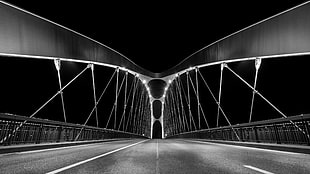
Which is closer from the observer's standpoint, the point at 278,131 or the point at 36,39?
the point at 278,131

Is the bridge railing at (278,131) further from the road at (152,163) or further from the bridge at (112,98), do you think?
the road at (152,163)

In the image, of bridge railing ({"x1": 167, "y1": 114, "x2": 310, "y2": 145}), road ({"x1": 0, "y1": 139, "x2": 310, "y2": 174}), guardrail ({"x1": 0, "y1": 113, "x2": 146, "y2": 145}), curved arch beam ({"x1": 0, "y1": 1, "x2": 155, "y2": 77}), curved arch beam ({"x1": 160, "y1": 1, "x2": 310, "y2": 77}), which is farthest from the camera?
curved arch beam ({"x1": 0, "y1": 1, "x2": 155, "y2": 77})

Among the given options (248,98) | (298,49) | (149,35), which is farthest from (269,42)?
(248,98)

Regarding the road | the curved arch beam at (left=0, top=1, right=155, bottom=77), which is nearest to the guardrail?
the road

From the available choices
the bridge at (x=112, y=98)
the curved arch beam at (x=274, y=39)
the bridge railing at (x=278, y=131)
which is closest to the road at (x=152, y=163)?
the bridge at (x=112, y=98)

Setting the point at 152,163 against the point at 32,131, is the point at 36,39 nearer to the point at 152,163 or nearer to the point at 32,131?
Answer: the point at 32,131

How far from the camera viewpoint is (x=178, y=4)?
39.7ft

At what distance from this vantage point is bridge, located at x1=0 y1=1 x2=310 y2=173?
591 cm

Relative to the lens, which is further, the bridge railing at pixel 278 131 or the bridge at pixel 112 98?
the bridge railing at pixel 278 131

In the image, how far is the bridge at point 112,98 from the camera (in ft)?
19.4

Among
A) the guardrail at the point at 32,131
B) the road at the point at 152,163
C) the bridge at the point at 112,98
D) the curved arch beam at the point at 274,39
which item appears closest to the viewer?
the road at the point at 152,163

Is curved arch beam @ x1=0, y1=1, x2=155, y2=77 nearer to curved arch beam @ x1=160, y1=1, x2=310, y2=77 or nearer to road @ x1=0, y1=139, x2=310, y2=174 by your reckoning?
road @ x1=0, y1=139, x2=310, y2=174

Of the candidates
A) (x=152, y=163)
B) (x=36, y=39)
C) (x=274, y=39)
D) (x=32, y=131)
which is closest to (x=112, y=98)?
(x=36, y=39)

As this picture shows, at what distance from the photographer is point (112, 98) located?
125 feet
